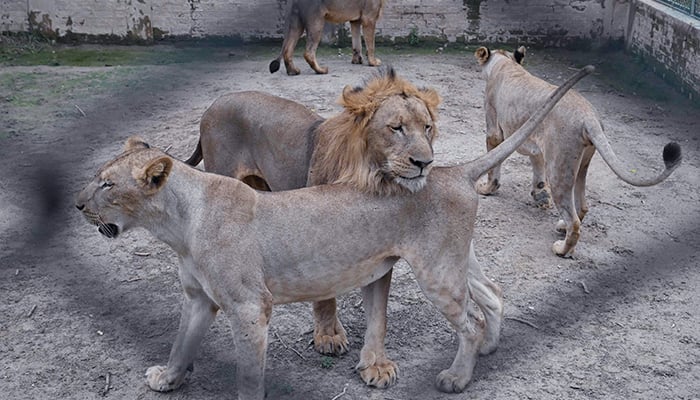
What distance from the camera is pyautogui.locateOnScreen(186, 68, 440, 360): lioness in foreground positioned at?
230cm

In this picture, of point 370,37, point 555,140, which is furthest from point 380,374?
point 370,37

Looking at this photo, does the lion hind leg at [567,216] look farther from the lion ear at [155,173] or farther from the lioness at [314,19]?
the lioness at [314,19]

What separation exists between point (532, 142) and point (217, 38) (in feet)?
10.8

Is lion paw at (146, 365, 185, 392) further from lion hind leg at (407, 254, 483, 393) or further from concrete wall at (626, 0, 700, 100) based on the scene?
concrete wall at (626, 0, 700, 100)

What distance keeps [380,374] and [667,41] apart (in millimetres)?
3760

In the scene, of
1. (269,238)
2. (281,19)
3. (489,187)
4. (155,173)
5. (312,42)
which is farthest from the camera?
(281,19)

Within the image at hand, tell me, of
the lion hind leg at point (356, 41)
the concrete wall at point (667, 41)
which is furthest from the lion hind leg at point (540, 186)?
the lion hind leg at point (356, 41)

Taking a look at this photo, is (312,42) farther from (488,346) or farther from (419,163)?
(419,163)

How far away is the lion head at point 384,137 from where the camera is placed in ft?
7.46

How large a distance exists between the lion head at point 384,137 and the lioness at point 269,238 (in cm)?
7

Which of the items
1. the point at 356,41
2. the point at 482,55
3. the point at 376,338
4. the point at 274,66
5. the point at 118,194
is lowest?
the point at 376,338

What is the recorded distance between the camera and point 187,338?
7.97ft

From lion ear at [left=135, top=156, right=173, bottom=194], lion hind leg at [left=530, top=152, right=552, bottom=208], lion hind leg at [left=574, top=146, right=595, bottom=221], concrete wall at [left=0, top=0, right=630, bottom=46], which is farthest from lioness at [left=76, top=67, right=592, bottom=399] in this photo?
concrete wall at [left=0, top=0, right=630, bottom=46]

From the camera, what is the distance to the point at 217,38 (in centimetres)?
628
